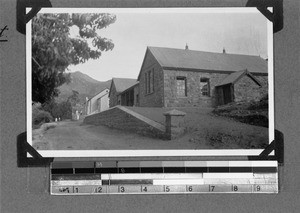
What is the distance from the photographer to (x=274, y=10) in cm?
210

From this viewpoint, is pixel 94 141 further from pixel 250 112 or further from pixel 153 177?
pixel 250 112

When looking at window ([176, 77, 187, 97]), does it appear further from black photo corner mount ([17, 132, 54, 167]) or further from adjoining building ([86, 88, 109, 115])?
black photo corner mount ([17, 132, 54, 167])

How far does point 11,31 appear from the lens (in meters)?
2.10

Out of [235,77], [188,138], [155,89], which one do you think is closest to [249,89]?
[235,77]

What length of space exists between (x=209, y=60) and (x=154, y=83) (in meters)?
0.42

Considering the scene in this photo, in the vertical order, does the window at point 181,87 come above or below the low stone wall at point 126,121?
above

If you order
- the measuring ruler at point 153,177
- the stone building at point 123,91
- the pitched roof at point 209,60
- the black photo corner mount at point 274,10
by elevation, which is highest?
the black photo corner mount at point 274,10

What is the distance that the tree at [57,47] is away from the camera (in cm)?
209

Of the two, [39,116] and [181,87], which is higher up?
[181,87]

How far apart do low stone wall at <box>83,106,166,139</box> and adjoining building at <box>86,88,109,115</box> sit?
0.10ft

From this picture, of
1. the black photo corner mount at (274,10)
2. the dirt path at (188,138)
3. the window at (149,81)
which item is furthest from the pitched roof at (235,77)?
the window at (149,81)

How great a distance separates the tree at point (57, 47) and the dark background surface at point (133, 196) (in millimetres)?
92

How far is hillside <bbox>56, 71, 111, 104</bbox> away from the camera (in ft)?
6.70

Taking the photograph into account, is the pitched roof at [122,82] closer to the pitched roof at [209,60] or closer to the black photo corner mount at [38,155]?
the pitched roof at [209,60]
